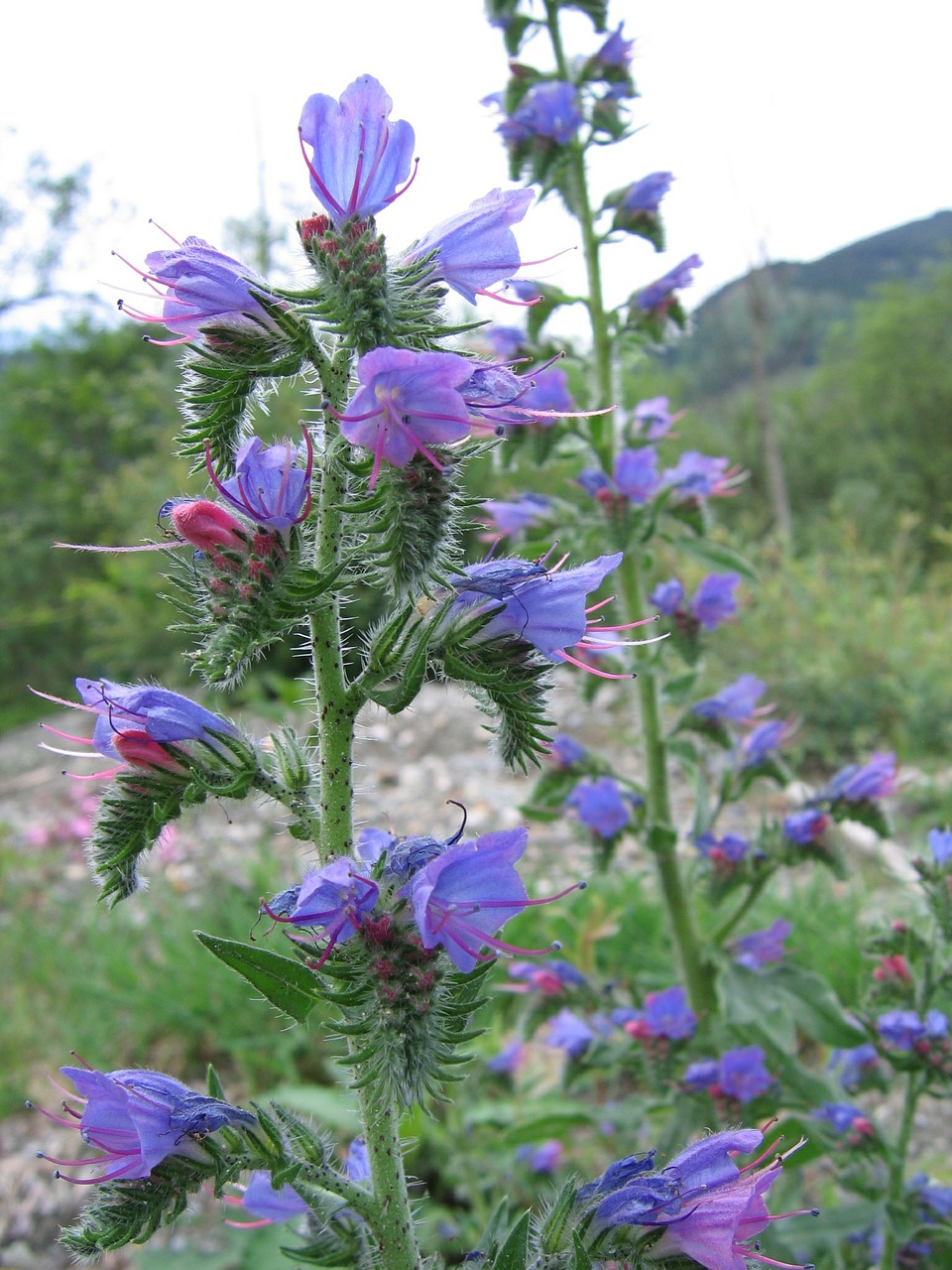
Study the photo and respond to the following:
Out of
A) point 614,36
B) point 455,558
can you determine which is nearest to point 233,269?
point 455,558

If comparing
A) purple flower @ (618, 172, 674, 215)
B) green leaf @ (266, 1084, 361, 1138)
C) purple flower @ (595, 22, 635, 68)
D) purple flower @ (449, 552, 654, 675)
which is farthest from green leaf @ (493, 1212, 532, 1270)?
purple flower @ (595, 22, 635, 68)

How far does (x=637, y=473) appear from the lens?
2.43 metres

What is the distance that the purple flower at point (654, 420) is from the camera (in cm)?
266

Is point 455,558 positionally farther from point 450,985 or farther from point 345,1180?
point 345,1180

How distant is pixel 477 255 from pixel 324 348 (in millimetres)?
243

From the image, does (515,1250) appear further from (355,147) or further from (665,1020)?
(355,147)

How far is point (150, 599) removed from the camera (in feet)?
35.5


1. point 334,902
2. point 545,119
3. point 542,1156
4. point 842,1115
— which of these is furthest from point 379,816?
point 334,902

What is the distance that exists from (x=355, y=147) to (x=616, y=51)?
1738 mm

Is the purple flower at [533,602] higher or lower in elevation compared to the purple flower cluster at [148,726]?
higher

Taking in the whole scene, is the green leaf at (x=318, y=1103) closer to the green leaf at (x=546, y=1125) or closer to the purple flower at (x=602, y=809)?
the green leaf at (x=546, y=1125)

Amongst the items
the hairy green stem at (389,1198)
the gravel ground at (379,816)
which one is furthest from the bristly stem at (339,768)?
the gravel ground at (379,816)

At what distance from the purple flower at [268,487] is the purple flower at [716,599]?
1.55 metres

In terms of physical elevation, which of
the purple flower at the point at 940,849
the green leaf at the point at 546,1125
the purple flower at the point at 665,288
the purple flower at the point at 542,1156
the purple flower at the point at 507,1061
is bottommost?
the purple flower at the point at 542,1156
